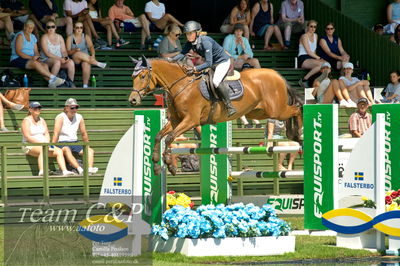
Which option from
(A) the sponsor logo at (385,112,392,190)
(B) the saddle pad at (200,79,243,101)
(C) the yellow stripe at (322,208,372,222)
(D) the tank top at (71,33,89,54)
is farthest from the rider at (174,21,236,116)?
(D) the tank top at (71,33,89,54)

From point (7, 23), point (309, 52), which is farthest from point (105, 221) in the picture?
point (309, 52)

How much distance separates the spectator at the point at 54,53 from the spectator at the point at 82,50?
218 mm

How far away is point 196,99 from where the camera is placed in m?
12.9

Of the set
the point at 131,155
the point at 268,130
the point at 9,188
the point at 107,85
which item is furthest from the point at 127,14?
the point at 131,155

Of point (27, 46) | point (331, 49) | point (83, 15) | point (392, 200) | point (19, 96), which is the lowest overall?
point (392, 200)

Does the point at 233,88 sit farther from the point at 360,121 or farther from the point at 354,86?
the point at 354,86

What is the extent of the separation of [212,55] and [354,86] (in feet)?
21.4

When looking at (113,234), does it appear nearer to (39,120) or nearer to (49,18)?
(39,120)

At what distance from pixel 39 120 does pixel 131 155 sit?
5.09 m

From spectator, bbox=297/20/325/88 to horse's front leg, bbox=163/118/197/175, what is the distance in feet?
23.4

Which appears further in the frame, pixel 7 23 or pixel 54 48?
pixel 7 23

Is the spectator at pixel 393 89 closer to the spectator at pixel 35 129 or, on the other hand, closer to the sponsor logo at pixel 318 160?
the spectator at pixel 35 129

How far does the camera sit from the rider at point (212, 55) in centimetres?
1246

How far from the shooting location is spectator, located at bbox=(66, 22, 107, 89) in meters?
18.1
